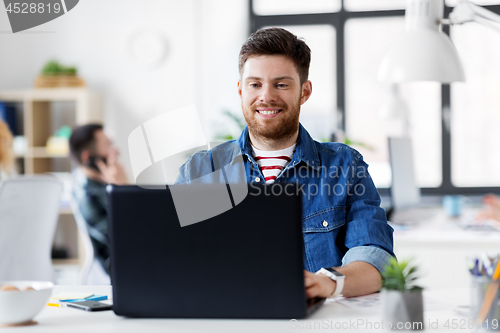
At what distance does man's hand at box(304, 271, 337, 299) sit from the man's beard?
549 mm

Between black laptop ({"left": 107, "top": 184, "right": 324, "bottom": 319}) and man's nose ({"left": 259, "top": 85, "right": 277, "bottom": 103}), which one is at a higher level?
man's nose ({"left": 259, "top": 85, "right": 277, "bottom": 103})

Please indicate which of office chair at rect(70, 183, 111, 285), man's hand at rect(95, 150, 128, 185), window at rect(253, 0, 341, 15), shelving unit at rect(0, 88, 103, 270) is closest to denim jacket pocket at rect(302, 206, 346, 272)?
office chair at rect(70, 183, 111, 285)

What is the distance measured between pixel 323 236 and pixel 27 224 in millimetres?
1500

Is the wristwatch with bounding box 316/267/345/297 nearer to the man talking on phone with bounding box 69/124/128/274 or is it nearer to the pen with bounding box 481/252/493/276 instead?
the pen with bounding box 481/252/493/276

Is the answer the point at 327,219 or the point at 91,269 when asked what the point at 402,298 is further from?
the point at 91,269

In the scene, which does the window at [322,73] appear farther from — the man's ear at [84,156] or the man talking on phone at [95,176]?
the man's ear at [84,156]

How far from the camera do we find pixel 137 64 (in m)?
4.41

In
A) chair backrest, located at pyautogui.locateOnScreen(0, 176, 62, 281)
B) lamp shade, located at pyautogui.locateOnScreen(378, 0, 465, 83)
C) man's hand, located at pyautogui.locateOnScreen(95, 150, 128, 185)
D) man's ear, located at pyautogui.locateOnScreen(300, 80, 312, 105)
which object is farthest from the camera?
man's hand, located at pyautogui.locateOnScreen(95, 150, 128, 185)

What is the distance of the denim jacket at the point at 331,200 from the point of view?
4.85ft

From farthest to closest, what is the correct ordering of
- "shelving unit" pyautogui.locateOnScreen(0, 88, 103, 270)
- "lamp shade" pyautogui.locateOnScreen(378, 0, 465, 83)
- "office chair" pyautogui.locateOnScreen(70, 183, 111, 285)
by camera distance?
"shelving unit" pyautogui.locateOnScreen(0, 88, 103, 270)
"office chair" pyautogui.locateOnScreen(70, 183, 111, 285)
"lamp shade" pyautogui.locateOnScreen(378, 0, 465, 83)

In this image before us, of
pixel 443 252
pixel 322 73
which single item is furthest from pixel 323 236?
pixel 322 73

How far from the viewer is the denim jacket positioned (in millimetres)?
A: 1479

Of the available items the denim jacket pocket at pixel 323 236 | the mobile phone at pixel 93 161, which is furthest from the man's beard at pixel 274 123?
the mobile phone at pixel 93 161

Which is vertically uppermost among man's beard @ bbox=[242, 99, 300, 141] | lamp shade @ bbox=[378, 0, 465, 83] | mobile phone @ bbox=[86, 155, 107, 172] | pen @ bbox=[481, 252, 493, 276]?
lamp shade @ bbox=[378, 0, 465, 83]
